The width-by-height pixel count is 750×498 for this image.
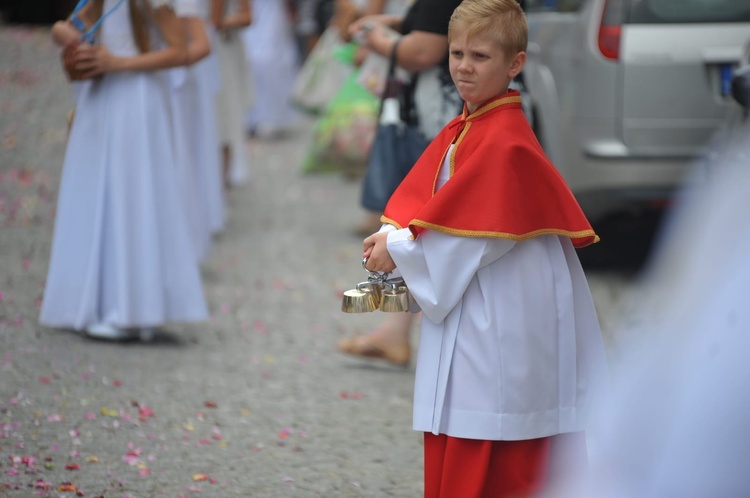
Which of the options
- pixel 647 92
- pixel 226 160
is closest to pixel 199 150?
pixel 226 160

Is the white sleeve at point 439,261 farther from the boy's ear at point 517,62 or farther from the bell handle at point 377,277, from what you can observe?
the boy's ear at point 517,62

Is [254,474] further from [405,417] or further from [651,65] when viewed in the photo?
[651,65]

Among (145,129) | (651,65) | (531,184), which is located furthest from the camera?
(651,65)

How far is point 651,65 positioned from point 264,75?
7.77 m

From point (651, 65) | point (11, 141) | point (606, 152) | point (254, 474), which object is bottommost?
point (11, 141)

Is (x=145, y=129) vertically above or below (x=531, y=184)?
below

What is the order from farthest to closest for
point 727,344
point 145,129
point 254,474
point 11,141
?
point 11,141
point 145,129
point 254,474
point 727,344

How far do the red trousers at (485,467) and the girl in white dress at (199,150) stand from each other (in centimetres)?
331

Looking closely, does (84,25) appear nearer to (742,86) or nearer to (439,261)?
(439,261)

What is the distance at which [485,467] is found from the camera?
327 centimetres

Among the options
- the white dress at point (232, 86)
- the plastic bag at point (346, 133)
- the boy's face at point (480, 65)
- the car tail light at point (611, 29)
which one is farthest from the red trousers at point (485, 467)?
the plastic bag at point (346, 133)

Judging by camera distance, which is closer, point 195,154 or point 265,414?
point 265,414

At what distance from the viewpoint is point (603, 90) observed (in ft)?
22.5

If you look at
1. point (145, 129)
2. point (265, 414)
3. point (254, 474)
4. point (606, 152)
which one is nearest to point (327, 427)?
point (265, 414)
